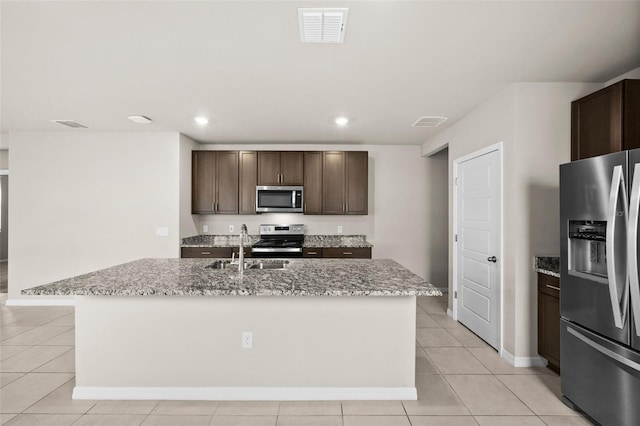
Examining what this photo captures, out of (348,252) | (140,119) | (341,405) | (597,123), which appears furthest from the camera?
(348,252)

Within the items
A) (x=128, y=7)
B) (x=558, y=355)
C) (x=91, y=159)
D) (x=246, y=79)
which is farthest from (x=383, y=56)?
(x=91, y=159)

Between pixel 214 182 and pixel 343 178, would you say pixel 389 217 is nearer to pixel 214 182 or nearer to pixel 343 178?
pixel 343 178

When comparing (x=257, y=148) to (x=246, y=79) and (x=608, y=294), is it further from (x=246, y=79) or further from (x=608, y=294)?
(x=608, y=294)

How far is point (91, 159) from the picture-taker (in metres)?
4.96

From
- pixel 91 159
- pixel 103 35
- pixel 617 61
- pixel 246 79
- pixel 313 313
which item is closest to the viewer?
pixel 103 35

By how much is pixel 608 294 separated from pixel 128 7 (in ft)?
10.6

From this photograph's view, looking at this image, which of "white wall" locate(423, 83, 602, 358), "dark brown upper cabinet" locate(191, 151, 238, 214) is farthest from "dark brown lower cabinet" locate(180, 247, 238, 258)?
"white wall" locate(423, 83, 602, 358)

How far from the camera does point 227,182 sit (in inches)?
211

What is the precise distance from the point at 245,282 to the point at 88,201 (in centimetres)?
393

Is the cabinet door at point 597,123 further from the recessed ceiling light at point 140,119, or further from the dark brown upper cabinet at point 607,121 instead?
the recessed ceiling light at point 140,119

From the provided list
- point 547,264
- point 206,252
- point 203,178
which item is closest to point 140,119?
point 203,178

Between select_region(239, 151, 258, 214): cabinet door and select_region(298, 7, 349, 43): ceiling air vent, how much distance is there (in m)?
3.25

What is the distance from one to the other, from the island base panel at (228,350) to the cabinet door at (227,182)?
2.98 metres

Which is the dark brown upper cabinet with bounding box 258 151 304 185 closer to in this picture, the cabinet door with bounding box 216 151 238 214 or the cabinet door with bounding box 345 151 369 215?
the cabinet door with bounding box 216 151 238 214
